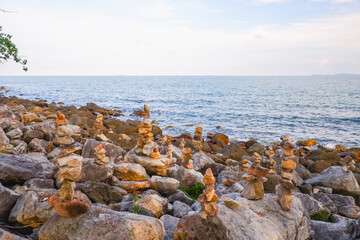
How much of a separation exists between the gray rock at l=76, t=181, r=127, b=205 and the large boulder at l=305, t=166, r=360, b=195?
36.6 ft

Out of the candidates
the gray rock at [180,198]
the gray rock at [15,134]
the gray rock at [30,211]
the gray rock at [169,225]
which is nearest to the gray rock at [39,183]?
the gray rock at [30,211]

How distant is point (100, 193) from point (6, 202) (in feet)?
7.81

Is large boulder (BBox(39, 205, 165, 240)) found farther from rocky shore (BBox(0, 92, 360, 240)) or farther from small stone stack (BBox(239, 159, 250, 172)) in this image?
small stone stack (BBox(239, 159, 250, 172))

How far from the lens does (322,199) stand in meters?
11.5

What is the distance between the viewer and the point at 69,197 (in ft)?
18.1

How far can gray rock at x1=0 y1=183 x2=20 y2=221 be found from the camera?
6499 mm

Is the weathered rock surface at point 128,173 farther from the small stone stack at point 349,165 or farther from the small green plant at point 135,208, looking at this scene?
the small stone stack at point 349,165

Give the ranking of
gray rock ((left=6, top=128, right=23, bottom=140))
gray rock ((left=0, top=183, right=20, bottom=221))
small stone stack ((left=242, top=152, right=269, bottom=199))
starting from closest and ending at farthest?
gray rock ((left=0, top=183, right=20, bottom=221))
small stone stack ((left=242, top=152, right=269, bottom=199))
gray rock ((left=6, top=128, right=23, bottom=140))

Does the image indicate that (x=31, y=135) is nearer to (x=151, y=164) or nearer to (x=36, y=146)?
(x=36, y=146)

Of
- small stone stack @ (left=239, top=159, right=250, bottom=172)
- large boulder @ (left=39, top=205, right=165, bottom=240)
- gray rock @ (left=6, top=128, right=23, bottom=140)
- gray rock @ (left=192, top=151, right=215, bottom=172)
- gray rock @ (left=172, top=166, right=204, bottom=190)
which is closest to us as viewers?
large boulder @ (left=39, top=205, right=165, bottom=240)

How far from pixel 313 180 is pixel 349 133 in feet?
90.0

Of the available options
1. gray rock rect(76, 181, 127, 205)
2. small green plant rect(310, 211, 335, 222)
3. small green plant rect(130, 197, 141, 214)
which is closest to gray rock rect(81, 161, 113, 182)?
gray rock rect(76, 181, 127, 205)

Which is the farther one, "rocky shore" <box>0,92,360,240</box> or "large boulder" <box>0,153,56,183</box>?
"large boulder" <box>0,153,56,183</box>

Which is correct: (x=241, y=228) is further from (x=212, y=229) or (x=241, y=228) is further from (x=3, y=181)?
(x=3, y=181)
